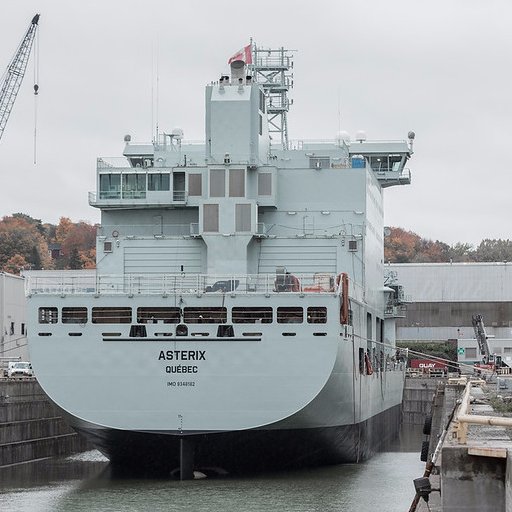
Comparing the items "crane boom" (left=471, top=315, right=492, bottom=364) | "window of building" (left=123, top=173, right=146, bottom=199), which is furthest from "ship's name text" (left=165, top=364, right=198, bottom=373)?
"crane boom" (left=471, top=315, right=492, bottom=364)

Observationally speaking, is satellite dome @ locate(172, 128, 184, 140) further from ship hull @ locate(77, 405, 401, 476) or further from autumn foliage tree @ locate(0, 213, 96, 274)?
autumn foliage tree @ locate(0, 213, 96, 274)

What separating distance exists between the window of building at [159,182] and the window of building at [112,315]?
28.8ft

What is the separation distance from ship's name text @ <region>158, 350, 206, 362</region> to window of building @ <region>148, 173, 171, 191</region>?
10.1 m

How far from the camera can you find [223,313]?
3453cm

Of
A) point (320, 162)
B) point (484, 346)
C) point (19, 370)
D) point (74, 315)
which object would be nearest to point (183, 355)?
point (74, 315)

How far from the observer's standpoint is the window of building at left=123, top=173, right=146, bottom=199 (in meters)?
43.0

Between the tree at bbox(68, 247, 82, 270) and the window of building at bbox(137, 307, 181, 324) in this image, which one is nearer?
the window of building at bbox(137, 307, 181, 324)

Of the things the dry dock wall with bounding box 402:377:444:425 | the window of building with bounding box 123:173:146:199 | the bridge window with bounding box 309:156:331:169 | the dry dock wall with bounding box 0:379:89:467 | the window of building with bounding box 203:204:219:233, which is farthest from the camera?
the dry dock wall with bounding box 402:377:444:425

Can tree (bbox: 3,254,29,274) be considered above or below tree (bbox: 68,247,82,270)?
below

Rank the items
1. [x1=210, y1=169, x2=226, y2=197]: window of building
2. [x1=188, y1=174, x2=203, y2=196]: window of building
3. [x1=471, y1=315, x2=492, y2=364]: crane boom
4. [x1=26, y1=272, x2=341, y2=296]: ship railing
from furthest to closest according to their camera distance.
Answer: [x1=471, y1=315, x2=492, y2=364]: crane boom → [x1=188, y1=174, x2=203, y2=196]: window of building → [x1=210, y1=169, x2=226, y2=197]: window of building → [x1=26, y1=272, x2=341, y2=296]: ship railing

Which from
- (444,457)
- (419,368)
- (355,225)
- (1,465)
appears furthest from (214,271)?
(419,368)

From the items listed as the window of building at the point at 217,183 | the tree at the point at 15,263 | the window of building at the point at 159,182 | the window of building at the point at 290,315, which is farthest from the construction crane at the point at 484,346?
the tree at the point at 15,263

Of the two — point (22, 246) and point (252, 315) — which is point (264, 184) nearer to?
point (252, 315)

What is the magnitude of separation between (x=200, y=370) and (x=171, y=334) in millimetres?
1399
